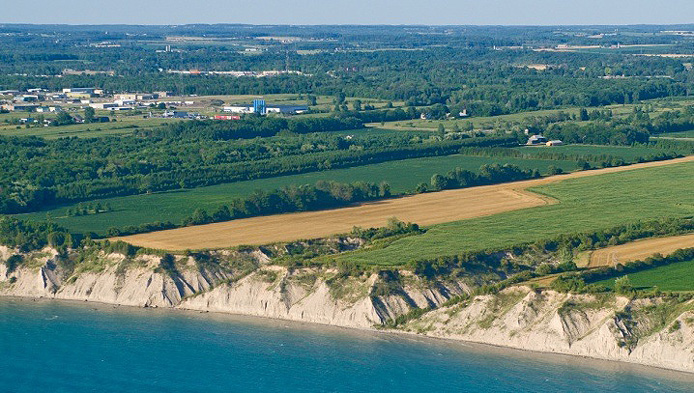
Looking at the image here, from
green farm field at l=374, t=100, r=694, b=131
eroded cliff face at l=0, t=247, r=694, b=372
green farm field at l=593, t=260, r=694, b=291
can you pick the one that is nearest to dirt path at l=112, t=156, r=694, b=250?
eroded cliff face at l=0, t=247, r=694, b=372

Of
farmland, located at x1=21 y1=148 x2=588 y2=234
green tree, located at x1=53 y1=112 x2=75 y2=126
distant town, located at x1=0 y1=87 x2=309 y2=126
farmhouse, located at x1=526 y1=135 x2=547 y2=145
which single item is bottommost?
distant town, located at x1=0 y1=87 x2=309 y2=126

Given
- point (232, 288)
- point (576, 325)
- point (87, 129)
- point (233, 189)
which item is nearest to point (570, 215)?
point (576, 325)

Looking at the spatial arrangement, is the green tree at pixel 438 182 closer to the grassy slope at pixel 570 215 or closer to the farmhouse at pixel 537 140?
the grassy slope at pixel 570 215

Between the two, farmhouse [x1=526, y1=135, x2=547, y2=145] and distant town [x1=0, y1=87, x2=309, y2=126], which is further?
distant town [x1=0, y1=87, x2=309, y2=126]

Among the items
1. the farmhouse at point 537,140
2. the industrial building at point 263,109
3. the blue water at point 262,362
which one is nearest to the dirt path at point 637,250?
the blue water at point 262,362

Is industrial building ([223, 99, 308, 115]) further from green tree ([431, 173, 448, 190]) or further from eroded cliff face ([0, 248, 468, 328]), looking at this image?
eroded cliff face ([0, 248, 468, 328])

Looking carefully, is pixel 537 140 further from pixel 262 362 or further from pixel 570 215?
pixel 262 362
